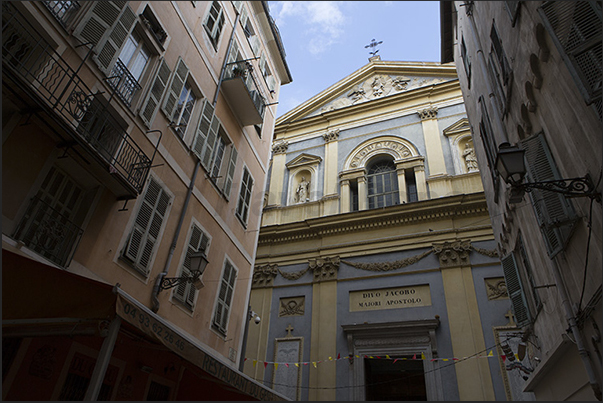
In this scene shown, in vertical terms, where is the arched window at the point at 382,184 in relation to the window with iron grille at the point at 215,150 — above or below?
above

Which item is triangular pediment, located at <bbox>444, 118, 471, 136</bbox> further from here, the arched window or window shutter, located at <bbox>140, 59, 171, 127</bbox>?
window shutter, located at <bbox>140, 59, 171, 127</bbox>

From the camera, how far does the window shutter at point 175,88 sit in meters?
7.86

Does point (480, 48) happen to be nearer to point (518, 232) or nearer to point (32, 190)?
point (518, 232)

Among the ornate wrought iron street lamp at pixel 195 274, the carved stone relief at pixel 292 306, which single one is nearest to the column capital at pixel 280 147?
the carved stone relief at pixel 292 306

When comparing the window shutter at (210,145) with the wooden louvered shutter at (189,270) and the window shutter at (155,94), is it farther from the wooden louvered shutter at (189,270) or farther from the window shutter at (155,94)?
the window shutter at (155,94)

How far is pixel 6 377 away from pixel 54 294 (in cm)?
132

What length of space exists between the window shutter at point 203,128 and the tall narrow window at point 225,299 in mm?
2713

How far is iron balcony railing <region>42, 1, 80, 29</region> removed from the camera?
18.2ft

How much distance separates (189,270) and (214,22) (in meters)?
6.30

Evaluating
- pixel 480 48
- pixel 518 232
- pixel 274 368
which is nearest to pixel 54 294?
pixel 518 232

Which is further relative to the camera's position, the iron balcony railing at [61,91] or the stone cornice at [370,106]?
the stone cornice at [370,106]

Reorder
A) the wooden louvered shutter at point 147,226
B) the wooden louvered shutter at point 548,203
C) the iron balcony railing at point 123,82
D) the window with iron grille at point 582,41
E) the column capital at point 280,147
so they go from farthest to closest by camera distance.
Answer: the column capital at point 280,147 → the wooden louvered shutter at point 147,226 → the iron balcony railing at point 123,82 → the wooden louvered shutter at point 548,203 → the window with iron grille at point 582,41

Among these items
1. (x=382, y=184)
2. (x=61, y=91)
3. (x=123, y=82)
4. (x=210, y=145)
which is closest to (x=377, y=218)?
(x=382, y=184)

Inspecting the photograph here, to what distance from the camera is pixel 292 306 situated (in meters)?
15.8
